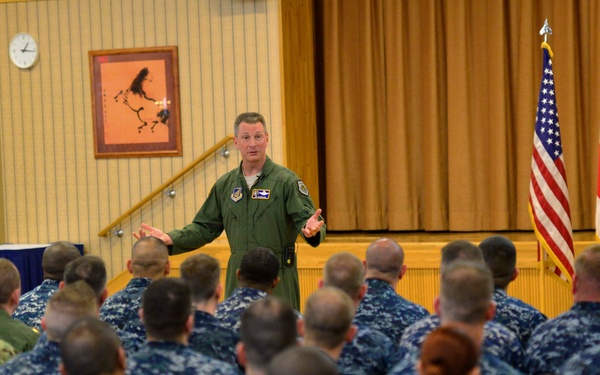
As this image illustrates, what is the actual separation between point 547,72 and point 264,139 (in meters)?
2.52

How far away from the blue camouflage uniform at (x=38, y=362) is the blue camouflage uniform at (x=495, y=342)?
1.24 meters

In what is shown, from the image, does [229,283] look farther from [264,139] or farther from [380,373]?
[380,373]

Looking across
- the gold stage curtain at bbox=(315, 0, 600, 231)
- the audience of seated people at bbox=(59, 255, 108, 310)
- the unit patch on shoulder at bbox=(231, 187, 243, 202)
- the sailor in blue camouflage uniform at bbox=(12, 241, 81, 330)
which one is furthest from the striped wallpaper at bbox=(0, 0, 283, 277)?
the audience of seated people at bbox=(59, 255, 108, 310)

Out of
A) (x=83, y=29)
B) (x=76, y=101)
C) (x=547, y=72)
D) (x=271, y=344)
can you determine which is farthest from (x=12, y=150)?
(x=271, y=344)

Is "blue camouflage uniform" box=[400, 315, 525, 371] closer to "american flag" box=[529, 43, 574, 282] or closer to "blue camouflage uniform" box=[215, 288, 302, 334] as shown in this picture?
"blue camouflage uniform" box=[215, 288, 302, 334]

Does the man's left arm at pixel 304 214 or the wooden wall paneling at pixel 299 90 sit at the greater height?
the wooden wall paneling at pixel 299 90

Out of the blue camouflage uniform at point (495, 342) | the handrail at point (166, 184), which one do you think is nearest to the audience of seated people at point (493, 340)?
the blue camouflage uniform at point (495, 342)

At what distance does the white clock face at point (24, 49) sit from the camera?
354 inches

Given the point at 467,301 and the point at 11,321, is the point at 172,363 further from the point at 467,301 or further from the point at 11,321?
the point at 11,321

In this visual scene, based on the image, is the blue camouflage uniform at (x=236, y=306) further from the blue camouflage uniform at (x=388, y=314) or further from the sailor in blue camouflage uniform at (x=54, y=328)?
the sailor in blue camouflage uniform at (x=54, y=328)

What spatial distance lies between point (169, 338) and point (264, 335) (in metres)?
0.50

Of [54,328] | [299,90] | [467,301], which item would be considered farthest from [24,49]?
[467,301]

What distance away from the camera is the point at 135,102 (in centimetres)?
877

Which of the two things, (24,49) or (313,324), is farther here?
(24,49)
